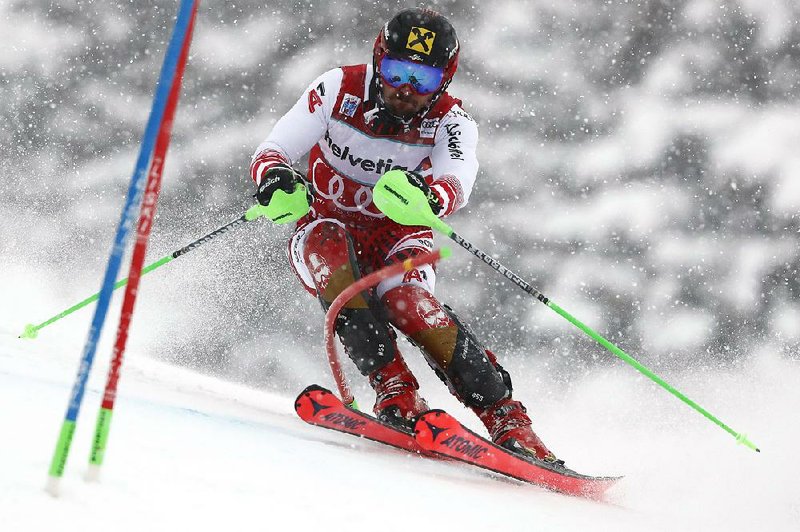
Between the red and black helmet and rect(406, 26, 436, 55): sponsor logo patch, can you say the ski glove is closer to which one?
the red and black helmet

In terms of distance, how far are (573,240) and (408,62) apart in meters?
7.30

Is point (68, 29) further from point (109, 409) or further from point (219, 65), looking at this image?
point (109, 409)

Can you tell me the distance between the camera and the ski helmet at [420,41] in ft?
12.0

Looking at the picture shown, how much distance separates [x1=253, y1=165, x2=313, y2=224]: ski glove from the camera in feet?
11.9

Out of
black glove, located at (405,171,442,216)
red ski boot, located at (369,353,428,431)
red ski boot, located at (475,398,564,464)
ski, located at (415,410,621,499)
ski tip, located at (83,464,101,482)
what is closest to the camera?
ski tip, located at (83,464,101,482)

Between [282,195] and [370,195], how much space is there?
0.55m

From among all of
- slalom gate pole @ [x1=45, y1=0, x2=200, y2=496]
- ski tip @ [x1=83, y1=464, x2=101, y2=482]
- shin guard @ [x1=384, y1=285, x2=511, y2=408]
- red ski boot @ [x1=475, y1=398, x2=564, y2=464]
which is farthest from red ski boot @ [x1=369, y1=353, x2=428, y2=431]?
slalom gate pole @ [x1=45, y1=0, x2=200, y2=496]

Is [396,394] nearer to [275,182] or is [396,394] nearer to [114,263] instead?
[275,182]

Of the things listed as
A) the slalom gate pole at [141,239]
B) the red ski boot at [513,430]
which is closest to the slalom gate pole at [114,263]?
the slalom gate pole at [141,239]

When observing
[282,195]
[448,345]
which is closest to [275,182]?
[282,195]

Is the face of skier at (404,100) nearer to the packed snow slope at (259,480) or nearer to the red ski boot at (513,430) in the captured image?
the red ski boot at (513,430)

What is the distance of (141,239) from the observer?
58.1 inches

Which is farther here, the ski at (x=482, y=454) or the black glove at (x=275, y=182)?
the black glove at (x=275, y=182)

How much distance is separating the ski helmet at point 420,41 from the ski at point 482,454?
1.53 m
